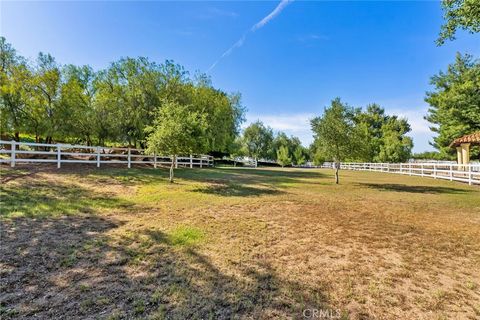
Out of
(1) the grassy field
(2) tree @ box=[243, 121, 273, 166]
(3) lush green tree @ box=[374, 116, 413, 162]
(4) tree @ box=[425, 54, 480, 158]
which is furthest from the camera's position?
(2) tree @ box=[243, 121, 273, 166]

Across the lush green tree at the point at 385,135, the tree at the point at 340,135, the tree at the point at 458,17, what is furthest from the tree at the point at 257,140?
the tree at the point at 458,17

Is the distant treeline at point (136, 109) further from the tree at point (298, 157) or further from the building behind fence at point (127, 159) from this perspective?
the tree at point (298, 157)

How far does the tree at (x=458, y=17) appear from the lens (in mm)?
6981

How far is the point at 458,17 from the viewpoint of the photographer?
25.9ft

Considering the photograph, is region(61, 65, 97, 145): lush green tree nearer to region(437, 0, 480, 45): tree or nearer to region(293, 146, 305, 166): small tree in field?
region(437, 0, 480, 45): tree

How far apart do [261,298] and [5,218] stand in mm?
6079

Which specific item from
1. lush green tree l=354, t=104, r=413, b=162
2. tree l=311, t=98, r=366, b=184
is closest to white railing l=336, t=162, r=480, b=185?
lush green tree l=354, t=104, r=413, b=162

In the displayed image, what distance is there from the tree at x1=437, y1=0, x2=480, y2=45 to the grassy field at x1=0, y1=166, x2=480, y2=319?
551 cm

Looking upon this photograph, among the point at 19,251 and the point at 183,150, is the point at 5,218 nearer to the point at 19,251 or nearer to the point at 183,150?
the point at 19,251

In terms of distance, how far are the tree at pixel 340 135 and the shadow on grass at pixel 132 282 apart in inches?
473

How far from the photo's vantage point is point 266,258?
4.25m

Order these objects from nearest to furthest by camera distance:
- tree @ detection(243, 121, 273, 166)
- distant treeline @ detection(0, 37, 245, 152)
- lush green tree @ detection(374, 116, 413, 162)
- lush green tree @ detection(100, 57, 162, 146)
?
distant treeline @ detection(0, 37, 245, 152)
lush green tree @ detection(100, 57, 162, 146)
lush green tree @ detection(374, 116, 413, 162)
tree @ detection(243, 121, 273, 166)

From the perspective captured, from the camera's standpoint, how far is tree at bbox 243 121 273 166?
64.4m

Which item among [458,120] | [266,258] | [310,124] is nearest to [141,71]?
[310,124]
